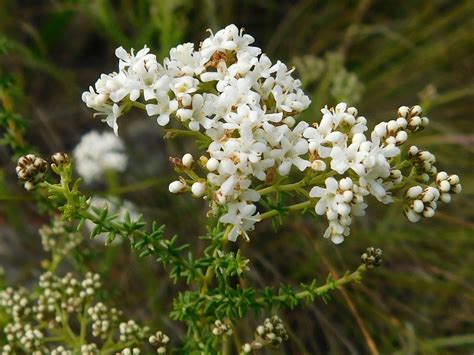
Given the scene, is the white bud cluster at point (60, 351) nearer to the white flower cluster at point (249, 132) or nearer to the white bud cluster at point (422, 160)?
the white flower cluster at point (249, 132)

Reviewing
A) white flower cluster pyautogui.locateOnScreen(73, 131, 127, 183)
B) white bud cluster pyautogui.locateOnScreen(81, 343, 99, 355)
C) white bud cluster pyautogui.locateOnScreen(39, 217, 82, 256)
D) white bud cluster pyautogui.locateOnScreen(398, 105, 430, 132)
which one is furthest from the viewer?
white flower cluster pyautogui.locateOnScreen(73, 131, 127, 183)

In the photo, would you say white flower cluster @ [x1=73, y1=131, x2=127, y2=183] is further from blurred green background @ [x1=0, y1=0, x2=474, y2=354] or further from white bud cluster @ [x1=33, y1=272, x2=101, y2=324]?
white bud cluster @ [x1=33, y1=272, x2=101, y2=324]

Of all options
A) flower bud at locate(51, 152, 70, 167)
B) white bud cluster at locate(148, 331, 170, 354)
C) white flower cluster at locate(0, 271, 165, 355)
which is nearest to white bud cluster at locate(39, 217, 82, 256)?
white flower cluster at locate(0, 271, 165, 355)

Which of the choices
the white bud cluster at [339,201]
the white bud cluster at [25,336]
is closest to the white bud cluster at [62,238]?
the white bud cluster at [25,336]

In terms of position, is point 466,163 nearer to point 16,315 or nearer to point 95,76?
point 95,76

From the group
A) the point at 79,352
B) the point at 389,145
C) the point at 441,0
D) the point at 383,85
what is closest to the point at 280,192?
the point at 389,145

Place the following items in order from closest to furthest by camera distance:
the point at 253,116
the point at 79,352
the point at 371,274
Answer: the point at 253,116
the point at 79,352
the point at 371,274

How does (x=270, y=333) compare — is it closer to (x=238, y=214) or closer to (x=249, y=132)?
(x=238, y=214)
